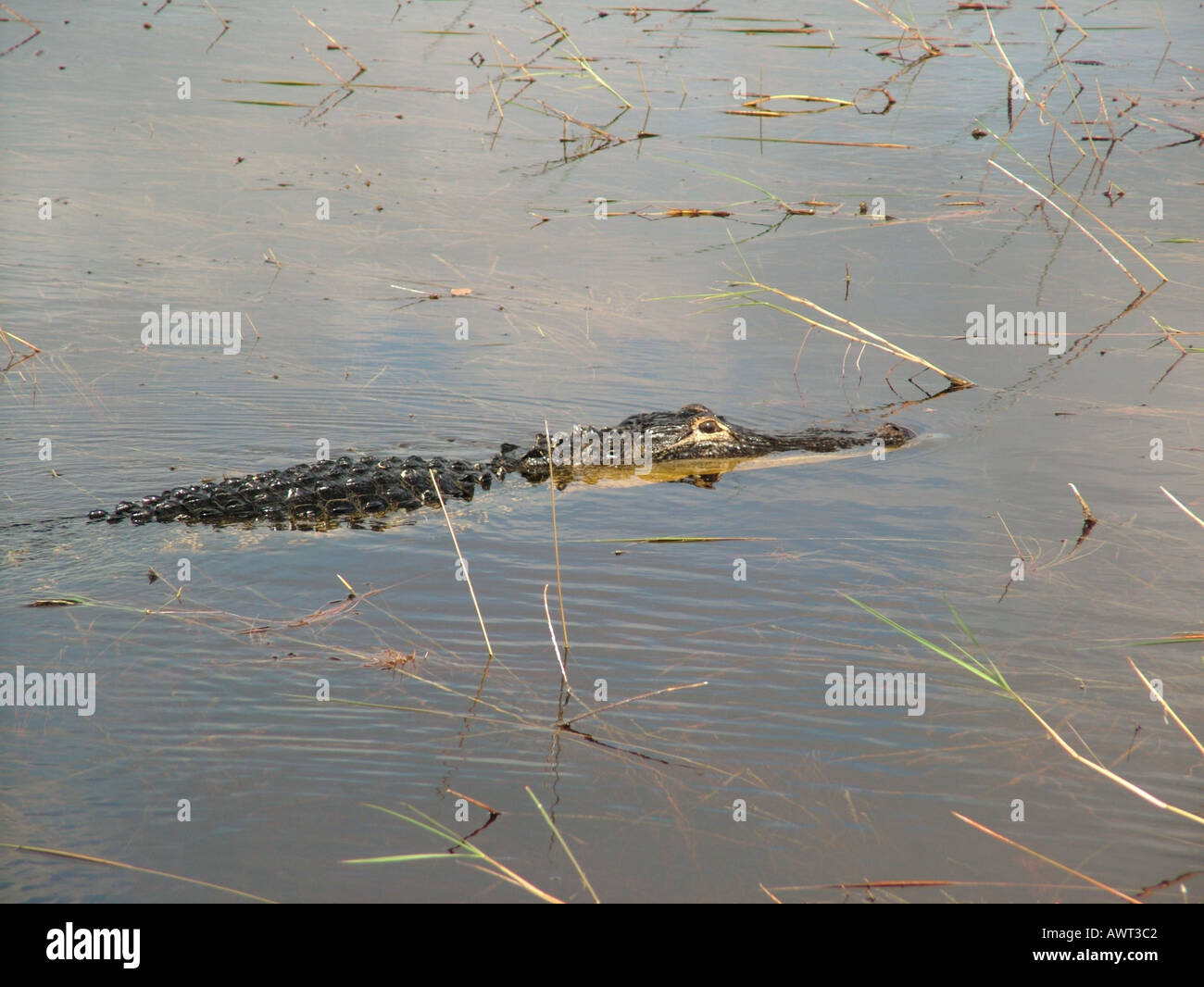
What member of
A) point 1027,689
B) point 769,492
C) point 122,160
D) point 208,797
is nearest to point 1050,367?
point 769,492

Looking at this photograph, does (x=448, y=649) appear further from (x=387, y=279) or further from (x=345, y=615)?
(x=387, y=279)

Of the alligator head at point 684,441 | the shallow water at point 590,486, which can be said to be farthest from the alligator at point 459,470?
the shallow water at point 590,486

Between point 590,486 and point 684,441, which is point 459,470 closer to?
point 590,486

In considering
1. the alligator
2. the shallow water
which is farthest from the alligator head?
the shallow water

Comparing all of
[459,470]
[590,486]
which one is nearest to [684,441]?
[590,486]

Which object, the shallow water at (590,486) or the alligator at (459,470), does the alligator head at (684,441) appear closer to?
the alligator at (459,470)

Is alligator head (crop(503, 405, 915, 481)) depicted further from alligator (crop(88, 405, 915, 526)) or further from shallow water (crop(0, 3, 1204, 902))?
shallow water (crop(0, 3, 1204, 902))
